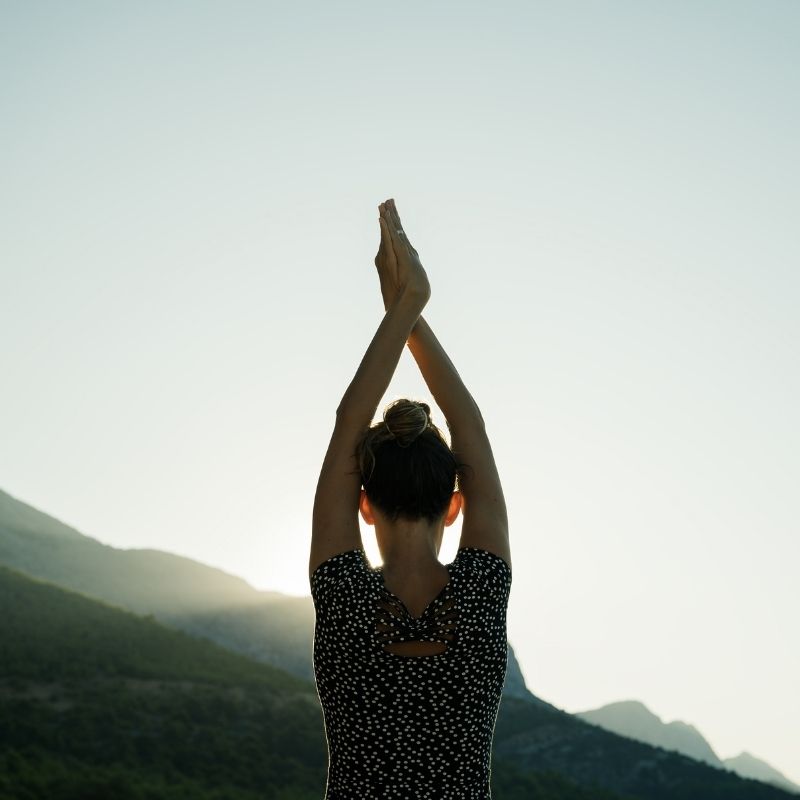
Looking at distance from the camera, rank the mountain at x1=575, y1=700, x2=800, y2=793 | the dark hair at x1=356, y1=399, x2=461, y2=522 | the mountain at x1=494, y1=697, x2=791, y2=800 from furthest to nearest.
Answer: the mountain at x1=575, y1=700, x2=800, y2=793, the mountain at x1=494, y1=697, x2=791, y2=800, the dark hair at x1=356, y1=399, x2=461, y2=522

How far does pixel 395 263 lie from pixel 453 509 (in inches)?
25.2

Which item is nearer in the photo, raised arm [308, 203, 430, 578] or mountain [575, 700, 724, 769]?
raised arm [308, 203, 430, 578]

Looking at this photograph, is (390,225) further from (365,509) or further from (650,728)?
(650,728)

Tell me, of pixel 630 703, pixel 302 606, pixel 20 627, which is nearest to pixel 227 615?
pixel 302 606

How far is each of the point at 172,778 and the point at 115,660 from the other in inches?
459

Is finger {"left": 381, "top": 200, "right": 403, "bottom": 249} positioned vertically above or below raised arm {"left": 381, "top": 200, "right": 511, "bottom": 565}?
above

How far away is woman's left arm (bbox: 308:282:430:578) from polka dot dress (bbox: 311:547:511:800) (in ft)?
0.26

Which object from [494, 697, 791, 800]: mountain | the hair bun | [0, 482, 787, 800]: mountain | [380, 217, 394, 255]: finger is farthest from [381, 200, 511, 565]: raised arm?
→ [494, 697, 791, 800]: mountain

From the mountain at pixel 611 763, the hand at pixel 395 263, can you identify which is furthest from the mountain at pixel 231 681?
the hand at pixel 395 263

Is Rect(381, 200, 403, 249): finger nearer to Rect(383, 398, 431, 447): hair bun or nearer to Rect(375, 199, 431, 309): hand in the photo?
Rect(375, 199, 431, 309): hand

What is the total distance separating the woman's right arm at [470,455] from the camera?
193 cm

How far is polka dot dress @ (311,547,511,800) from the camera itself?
1.76m

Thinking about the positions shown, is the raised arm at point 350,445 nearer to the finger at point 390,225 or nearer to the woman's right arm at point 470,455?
the woman's right arm at point 470,455

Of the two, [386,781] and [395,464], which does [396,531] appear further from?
[386,781]
